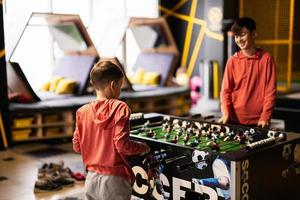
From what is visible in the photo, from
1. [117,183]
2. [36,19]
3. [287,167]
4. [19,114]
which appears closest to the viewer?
[117,183]

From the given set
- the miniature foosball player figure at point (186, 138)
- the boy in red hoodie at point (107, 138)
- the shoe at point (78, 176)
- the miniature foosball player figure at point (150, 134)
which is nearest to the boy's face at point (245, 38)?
the miniature foosball player figure at point (186, 138)

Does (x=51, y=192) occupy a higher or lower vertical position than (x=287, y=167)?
lower

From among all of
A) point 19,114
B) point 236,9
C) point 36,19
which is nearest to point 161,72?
point 236,9

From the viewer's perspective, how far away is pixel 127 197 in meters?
2.41

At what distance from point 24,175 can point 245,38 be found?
2.79 m

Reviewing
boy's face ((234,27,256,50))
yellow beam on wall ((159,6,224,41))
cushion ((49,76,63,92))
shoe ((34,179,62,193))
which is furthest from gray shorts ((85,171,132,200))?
yellow beam on wall ((159,6,224,41))

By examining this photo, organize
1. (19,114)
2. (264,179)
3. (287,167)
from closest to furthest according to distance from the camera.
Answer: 1. (264,179)
2. (287,167)
3. (19,114)

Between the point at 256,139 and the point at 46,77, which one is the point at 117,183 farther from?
the point at 46,77

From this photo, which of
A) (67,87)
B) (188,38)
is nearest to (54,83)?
(67,87)

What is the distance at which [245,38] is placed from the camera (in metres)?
3.28

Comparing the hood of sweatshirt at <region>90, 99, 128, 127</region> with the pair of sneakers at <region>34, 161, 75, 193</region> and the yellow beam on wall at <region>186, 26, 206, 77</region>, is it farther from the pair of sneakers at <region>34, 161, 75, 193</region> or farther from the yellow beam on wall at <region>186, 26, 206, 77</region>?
the yellow beam on wall at <region>186, 26, 206, 77</region>

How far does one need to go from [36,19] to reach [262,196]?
5850 millimetres

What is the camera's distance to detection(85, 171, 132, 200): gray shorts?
7.66 ft

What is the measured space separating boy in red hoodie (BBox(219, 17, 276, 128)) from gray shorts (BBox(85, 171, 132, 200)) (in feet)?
4.45
